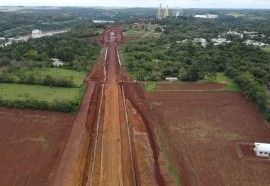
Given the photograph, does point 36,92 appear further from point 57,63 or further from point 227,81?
point 227,81

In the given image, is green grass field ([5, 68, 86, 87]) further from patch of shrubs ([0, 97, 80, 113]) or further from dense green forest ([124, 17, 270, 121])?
patch of shrubs ([0, 97, 80, 113])

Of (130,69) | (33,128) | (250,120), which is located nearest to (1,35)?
(130,69)

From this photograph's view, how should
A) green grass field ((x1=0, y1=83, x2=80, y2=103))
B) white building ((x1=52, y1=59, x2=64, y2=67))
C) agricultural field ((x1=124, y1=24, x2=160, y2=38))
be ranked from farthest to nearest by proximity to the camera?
agricultural field ((x1=124, y1=24, x2=160, y2=38)) → white building ((x1=52, y1=59, x2=64, y2=67)) → green grass field ((x1=0, y1=83, x2=80, y2=103))

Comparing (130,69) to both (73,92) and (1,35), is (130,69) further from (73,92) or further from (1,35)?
(1,35)

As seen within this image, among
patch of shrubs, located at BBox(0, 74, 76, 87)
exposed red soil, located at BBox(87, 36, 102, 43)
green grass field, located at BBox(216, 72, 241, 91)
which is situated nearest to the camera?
patch of shrubs, located at BBox(0, 74, 76, 87)

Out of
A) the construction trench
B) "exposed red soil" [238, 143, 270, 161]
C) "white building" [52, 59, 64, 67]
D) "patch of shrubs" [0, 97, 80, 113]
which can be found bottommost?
"exposed red soil" [238, 143, 270, 161]

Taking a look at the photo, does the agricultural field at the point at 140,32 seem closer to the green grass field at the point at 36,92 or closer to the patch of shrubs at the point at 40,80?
the patch of shrubs at the point at 40,80

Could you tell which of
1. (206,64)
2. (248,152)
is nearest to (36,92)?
(248,152)

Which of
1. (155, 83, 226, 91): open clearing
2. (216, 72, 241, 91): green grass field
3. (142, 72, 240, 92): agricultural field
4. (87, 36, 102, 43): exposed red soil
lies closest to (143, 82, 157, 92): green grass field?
(142, 72, 240, 92): agricultural field
